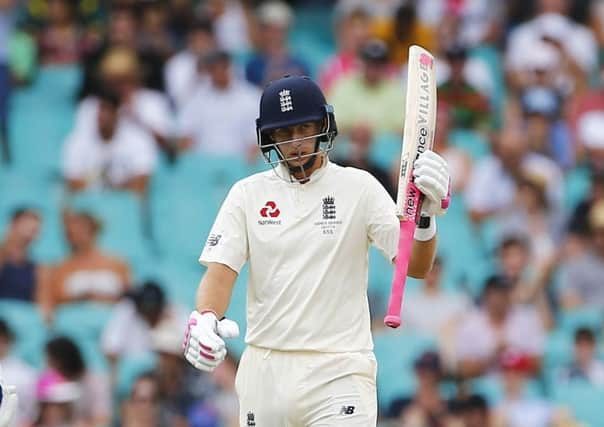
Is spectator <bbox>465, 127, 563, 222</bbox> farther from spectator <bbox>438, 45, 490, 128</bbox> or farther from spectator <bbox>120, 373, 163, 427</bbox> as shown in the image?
spectator <bbox>120, 373, 163, 427</bbox>

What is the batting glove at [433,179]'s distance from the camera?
6672 millimetres

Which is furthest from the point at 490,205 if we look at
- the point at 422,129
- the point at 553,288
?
the point at 422,129

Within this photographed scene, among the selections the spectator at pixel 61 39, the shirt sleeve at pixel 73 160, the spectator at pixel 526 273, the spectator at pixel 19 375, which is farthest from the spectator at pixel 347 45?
the spectator at pixel 19 375

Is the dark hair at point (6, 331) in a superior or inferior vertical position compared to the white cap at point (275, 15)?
inferior

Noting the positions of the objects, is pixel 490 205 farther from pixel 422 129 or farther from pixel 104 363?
pixel 422 129

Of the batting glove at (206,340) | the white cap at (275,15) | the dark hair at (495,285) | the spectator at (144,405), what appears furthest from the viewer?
the white cap at (275,15)

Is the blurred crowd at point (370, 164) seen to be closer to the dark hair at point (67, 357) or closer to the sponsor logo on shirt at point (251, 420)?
the dark hair at point (67, 357)

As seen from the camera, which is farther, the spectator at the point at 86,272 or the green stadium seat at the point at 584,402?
the spectator at the point at 86,272

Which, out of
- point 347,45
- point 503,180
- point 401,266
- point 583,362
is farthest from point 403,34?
point 401,266

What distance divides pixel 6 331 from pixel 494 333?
348cm

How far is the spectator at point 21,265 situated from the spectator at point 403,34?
4.04m

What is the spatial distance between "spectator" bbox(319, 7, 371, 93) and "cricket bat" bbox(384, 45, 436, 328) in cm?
697

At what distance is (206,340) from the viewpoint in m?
6.61

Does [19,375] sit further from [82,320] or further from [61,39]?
[61,39]
